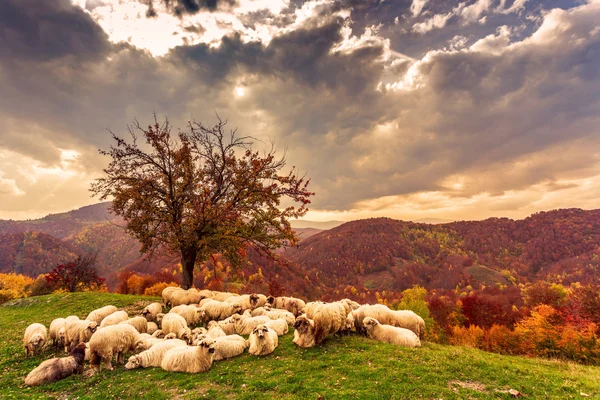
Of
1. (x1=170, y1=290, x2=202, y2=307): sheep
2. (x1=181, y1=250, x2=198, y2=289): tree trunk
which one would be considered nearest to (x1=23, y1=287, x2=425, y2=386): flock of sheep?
(x1=170, y1=290, x2=202, y2=307): sheep

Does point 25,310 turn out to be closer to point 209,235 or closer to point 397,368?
point 209,235

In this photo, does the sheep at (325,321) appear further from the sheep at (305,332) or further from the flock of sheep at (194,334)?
the sheep at (305,332)

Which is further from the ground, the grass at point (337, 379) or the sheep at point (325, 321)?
the sheep at point (325, 321)

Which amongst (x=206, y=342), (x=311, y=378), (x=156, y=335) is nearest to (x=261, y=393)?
(x=311, y=378)

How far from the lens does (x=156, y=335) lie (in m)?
14.6

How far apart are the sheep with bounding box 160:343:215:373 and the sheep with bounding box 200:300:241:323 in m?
6.09

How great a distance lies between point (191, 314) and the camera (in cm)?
1703

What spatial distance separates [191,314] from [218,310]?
1.60 m

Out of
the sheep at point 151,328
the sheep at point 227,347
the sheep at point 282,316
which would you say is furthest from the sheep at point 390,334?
the sheep at point 151,328

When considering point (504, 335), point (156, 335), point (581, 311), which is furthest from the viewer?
point (504, 335)

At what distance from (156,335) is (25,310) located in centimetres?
2140

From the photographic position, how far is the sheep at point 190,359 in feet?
35.5

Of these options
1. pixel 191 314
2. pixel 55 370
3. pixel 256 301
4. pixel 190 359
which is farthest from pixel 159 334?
pixel 256 301

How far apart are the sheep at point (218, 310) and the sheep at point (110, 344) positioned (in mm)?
5069
